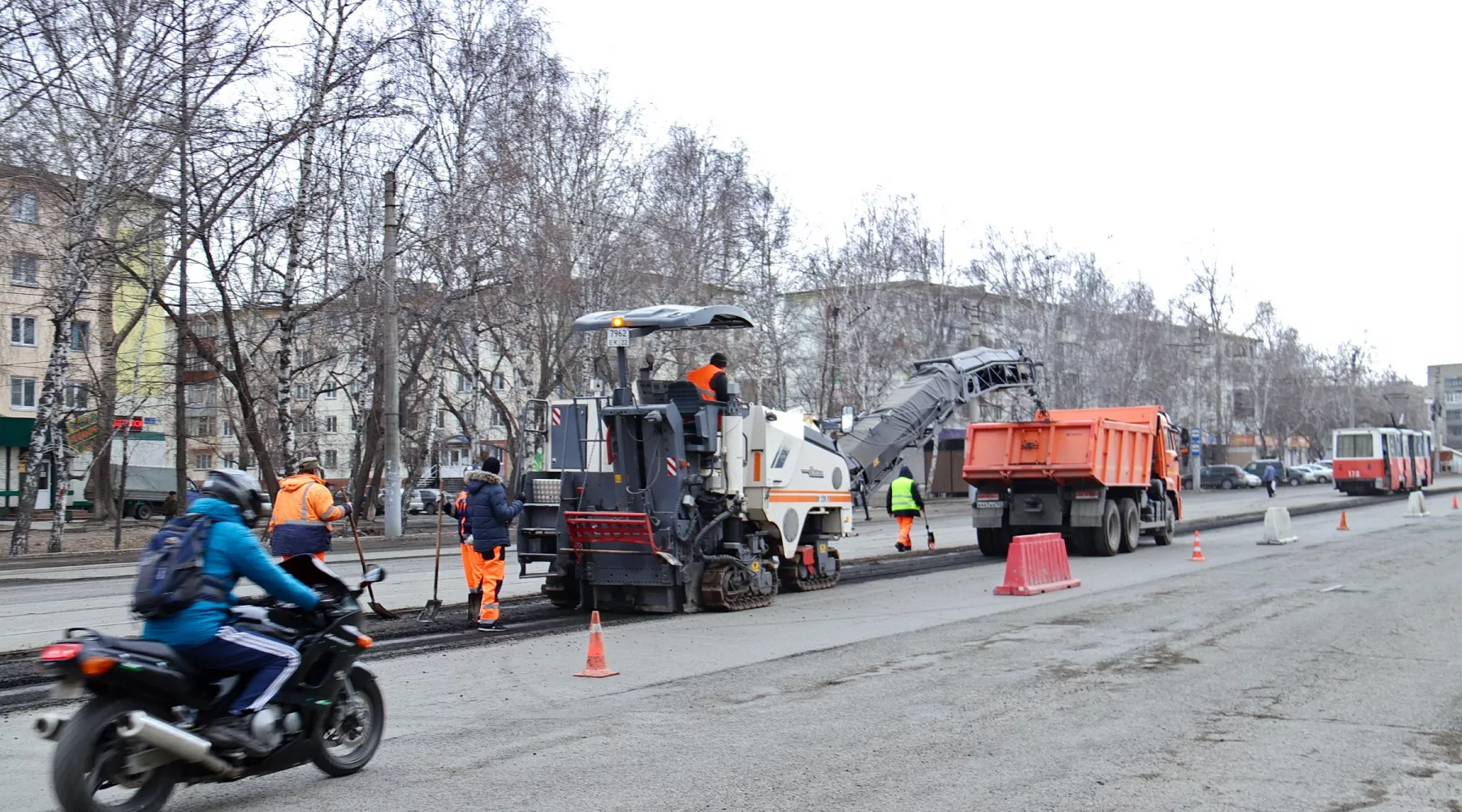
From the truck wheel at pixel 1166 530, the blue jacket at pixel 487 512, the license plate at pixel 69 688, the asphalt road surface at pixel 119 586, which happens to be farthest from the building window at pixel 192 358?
the license plate at pixel 69 688

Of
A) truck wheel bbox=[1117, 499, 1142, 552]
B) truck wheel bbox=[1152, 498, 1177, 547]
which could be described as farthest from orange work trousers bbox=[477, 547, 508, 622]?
truck wheel bbox=[1152, 498, 1177, 547]

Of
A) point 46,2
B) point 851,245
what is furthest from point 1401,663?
point 851,245

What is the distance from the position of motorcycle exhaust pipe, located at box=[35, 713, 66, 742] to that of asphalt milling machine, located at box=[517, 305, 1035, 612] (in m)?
8.02

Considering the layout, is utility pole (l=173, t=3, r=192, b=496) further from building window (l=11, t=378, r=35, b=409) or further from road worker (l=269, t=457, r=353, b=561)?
building window (l=11, t=378, r=35, b=409)

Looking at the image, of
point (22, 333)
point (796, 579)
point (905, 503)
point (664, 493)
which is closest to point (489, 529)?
point (664, 493)

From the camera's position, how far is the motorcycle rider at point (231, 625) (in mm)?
5656

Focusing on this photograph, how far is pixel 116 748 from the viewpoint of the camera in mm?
5297

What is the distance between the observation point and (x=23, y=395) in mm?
51562

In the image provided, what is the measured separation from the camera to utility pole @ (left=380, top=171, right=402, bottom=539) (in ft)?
90.0

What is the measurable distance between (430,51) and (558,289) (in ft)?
23.1

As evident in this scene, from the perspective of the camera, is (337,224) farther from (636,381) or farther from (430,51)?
(636,381)

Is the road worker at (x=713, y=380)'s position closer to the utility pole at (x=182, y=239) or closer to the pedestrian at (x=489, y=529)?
the pedestrian at (x=489, y=529)

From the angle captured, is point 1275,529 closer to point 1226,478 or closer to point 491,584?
point 491,584

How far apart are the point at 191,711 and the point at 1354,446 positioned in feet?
175
